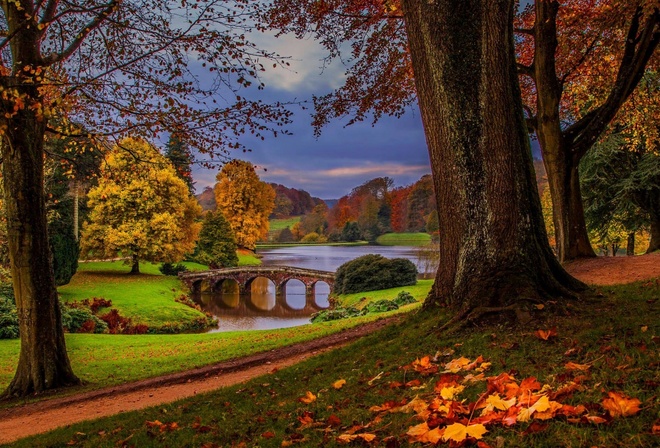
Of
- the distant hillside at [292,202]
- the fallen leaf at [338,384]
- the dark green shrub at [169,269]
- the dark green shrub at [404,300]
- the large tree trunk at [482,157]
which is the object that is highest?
the distant hillside at [292,202]

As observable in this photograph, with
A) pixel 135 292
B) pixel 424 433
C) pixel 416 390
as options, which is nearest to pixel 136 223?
pixel 135 292

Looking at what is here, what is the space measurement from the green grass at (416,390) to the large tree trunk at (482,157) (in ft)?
1.64

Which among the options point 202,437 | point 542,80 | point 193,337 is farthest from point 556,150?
point 193,337

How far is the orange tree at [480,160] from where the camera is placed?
5051 mm

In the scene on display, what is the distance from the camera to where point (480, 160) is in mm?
5137

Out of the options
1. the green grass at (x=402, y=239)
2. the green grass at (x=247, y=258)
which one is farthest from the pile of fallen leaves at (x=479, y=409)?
the green grass at (x=402, y=239)

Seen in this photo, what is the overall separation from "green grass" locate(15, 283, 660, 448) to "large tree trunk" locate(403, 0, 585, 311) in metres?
0.50

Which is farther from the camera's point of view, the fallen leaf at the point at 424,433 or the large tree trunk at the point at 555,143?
the large tree trunk at the point at 555,143

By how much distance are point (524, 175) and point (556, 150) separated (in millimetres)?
7491

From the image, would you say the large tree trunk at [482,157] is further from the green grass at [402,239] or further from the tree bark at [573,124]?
the green grass at [402,239]

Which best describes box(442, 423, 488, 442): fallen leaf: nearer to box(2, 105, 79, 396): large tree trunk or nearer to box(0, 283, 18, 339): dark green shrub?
box(2, 105, 79, 396): large tree trunk

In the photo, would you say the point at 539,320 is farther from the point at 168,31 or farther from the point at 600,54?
the point at 600,54

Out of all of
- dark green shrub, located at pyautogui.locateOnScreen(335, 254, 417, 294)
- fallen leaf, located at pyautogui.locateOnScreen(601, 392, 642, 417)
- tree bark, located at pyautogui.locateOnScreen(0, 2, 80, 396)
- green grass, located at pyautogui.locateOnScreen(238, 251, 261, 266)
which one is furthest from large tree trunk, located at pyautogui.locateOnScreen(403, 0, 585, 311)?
green grass, located at pyautogui.locateOnScreen(238, 251, 261, 266)

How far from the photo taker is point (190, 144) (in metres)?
8.85
